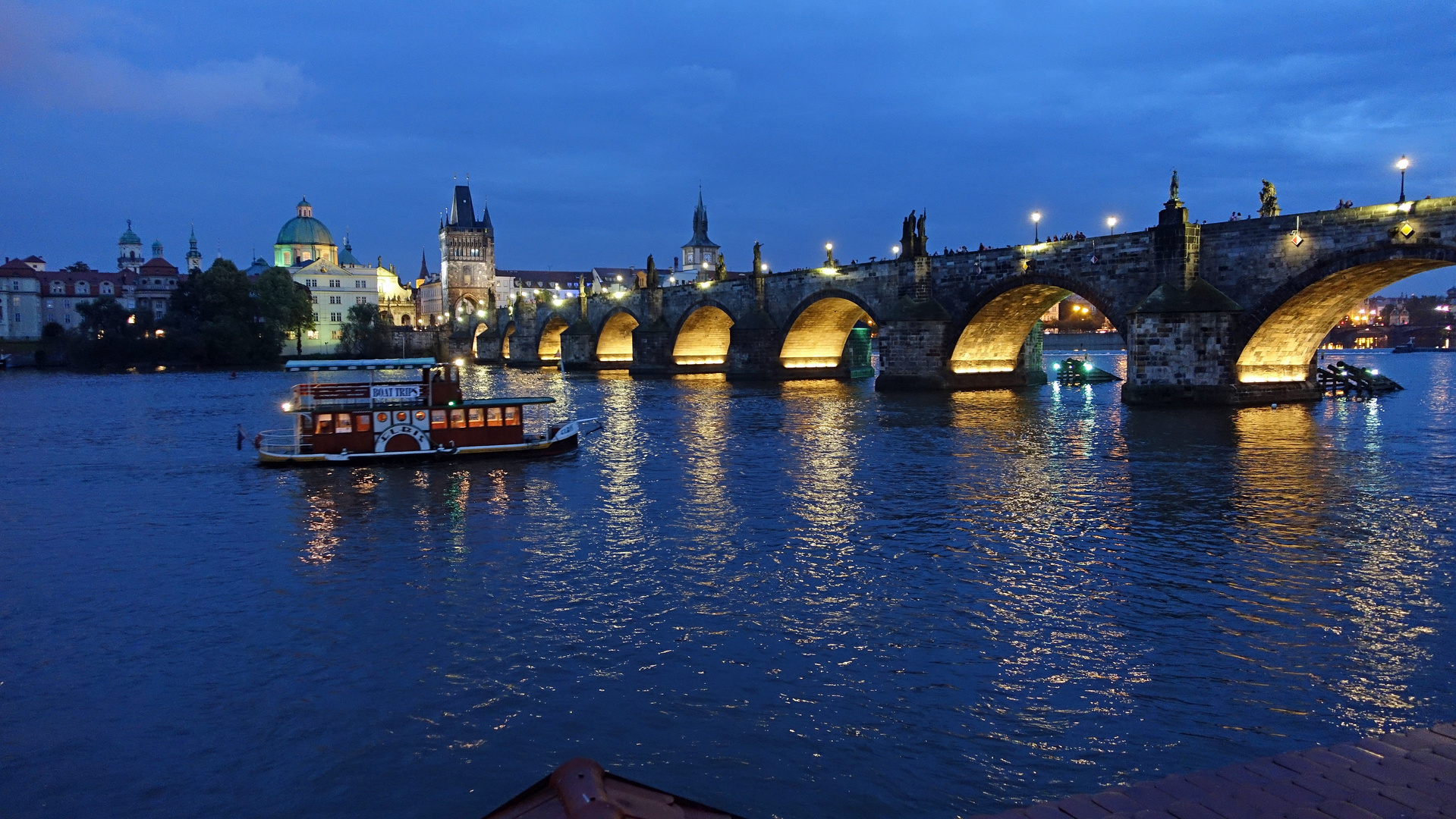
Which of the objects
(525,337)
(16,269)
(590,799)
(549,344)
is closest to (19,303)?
(16,269)

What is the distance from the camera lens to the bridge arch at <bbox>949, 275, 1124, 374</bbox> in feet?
140

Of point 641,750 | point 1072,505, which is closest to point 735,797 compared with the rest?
point 641,750

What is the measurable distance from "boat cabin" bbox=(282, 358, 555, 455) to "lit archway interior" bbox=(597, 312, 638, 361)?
62522 mm

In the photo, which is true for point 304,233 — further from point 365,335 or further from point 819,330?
point 819,330

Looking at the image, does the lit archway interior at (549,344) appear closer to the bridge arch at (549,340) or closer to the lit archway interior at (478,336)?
the bridge arch at (549,340)

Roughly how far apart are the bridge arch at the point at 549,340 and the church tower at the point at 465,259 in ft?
213

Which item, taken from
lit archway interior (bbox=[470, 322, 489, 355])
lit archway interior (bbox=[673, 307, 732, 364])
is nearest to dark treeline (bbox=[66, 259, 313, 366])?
lit archway interior (bbox=[470, 322, 489, 355])

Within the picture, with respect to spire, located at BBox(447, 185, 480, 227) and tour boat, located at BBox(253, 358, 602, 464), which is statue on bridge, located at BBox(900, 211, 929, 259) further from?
spire, located at BBox(447, 185, 480, 227)

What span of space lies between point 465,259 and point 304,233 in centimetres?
2754

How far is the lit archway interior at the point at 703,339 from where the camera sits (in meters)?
77.1

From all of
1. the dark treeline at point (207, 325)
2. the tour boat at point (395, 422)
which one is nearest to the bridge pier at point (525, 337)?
the dark treeline at point (207, 325)

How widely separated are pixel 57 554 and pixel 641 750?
13.3 m

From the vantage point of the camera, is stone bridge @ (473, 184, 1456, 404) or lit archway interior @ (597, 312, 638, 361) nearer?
stone bridge @ (473, 184, 1456, 404)

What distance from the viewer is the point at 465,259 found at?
590 ft
